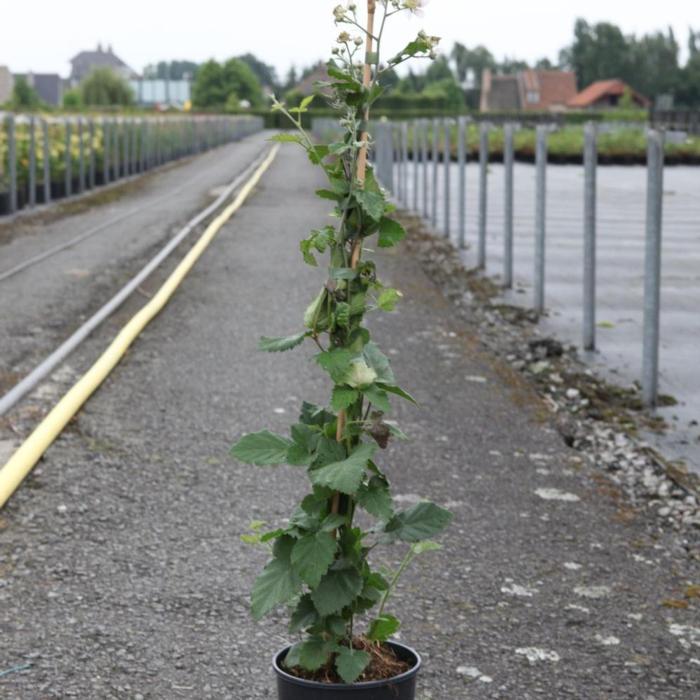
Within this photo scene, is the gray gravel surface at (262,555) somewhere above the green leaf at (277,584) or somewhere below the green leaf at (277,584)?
below

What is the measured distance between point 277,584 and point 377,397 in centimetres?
45

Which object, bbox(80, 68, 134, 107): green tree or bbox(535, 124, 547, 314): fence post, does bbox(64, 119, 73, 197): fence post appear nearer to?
bbox(535, 124, 547, 314): fence post

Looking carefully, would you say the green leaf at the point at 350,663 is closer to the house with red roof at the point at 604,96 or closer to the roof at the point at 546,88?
the house with red roof at the point at 604,96

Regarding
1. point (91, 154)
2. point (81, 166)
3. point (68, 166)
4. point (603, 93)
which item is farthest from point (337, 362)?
point (603, 93)

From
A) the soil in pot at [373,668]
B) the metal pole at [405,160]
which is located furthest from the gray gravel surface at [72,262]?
the soil in pot at [373,668]

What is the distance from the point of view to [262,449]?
305cm

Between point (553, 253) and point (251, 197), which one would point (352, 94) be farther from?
point (251, 197)

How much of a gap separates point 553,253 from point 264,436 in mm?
13038

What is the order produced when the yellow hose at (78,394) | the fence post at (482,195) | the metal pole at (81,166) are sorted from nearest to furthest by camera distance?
the yellow hose at (78,394), the fence post at (482,195), the metal pole at (81,166)

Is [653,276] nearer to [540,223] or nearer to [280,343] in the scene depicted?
[540,223]

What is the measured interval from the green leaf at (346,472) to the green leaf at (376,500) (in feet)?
0.26

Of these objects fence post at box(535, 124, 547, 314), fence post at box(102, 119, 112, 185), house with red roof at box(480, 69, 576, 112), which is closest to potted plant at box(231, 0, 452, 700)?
fence post at box(535, 124, 547, 314)

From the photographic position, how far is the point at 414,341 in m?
9.88

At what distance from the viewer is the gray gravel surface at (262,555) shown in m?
4.00
